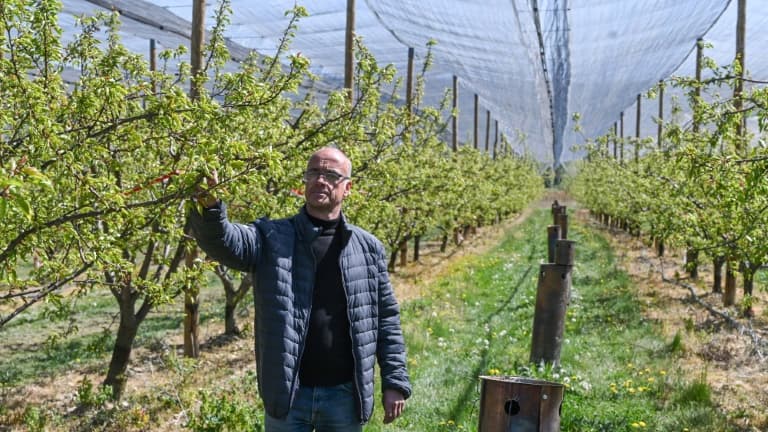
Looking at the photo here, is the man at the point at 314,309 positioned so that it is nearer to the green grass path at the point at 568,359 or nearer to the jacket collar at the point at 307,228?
the jacket collar at the point at 307,228

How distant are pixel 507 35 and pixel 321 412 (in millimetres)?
13924

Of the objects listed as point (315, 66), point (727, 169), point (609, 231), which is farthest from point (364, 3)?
point (609, 231)

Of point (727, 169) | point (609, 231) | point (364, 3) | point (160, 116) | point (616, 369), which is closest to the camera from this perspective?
point (160, 116)

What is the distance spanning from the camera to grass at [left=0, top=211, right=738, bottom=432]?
573 centimetres

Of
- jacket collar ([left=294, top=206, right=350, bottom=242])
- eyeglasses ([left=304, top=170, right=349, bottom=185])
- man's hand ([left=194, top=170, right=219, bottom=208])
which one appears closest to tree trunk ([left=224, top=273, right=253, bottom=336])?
jacket collar ([left=294, top=206, right=350, bottom=242])

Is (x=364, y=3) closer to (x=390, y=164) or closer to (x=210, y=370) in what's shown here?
(x=390, y=164)

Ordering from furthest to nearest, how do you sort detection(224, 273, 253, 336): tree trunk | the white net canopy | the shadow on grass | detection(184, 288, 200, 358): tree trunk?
1. the white net canopy
2. detection(224, 273, 253, 336): tree trunk
3. detection(184, 288, 200, 358): tree trunk
4. the shadow on grass

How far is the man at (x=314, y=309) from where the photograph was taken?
2.89m

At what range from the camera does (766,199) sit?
251 inches

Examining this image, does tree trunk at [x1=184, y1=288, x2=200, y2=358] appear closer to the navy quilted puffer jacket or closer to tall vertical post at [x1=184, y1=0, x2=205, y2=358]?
tall vertical post at [x1=184, y1=0, x2=205, y2=358]

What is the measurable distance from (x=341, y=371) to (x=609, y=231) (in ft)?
96.3

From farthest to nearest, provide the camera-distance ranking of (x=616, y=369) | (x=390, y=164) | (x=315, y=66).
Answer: (x=315, y=66) < (x=390, y=164) < (x=616, y=369)

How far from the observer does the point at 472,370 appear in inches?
286

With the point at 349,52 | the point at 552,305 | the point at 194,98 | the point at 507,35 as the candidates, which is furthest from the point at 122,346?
the point at 507,35
